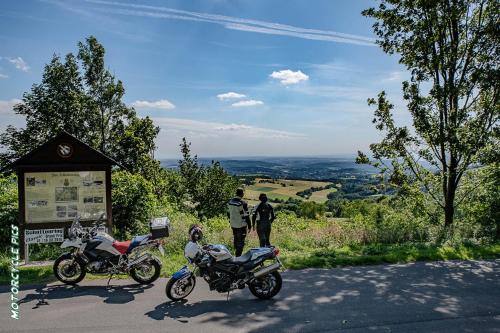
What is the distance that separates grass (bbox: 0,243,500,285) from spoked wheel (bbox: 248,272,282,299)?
6.54ft

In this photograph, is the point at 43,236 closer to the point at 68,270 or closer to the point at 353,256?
the point at 68,270

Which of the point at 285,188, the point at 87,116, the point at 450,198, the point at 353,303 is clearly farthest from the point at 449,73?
the point at 285,188

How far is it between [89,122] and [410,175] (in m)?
24.6

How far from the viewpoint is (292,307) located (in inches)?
252

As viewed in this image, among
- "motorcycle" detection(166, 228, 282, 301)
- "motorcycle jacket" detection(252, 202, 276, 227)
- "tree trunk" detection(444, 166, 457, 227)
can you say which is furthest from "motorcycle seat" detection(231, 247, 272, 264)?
"tree trunk" detection(444, 166, 457, 227)

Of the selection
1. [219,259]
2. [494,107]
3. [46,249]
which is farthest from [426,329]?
[494,107]

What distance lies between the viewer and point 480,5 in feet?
45.8

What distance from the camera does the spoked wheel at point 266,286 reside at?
683 cm

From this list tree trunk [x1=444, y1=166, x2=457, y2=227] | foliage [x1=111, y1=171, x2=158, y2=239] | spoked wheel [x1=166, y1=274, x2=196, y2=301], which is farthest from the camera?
tree trunk [x1=444, y1=166, x2=457, y2=227]

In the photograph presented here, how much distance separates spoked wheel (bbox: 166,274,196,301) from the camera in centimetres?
668

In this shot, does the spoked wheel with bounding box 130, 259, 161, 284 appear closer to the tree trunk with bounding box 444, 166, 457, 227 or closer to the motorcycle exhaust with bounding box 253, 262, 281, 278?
the motorcycle exhaust with bounding box 253, 262, 281, 278

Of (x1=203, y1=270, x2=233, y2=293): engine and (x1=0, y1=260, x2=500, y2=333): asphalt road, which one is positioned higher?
(x1=203, y1=270, x2=233, y2=293): engine

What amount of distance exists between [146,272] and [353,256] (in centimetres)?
512

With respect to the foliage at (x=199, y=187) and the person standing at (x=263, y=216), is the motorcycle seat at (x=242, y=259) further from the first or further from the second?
the foliage at (x=199, y=187)
